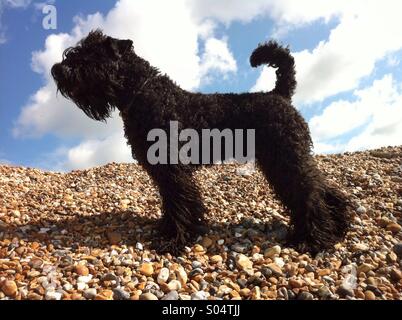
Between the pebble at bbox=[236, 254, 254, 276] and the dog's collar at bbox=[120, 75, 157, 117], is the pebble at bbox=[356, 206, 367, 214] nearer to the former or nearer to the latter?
the pebble at bbox=[236, 254, 254, 276]

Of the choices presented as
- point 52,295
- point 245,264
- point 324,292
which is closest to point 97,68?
point 52,295

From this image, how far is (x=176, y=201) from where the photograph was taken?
221 inches

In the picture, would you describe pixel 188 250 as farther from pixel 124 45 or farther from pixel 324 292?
pixel 124 45

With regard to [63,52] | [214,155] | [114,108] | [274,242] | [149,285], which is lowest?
[149,285]

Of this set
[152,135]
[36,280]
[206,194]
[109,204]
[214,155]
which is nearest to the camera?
[36,280]

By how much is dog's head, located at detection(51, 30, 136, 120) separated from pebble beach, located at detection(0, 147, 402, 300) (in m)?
2.04

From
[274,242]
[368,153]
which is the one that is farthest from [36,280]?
[368,153]

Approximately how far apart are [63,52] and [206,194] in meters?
3.74

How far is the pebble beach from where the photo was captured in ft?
15.2

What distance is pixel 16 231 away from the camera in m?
6.14

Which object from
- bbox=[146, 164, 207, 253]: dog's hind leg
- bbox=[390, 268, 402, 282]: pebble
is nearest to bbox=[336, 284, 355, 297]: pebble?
bbox=[390, 268, 402, 282]: pebble

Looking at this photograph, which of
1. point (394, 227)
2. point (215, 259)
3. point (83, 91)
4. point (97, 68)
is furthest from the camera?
point (394, 227)

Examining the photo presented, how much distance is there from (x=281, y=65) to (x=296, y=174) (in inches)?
64.7
